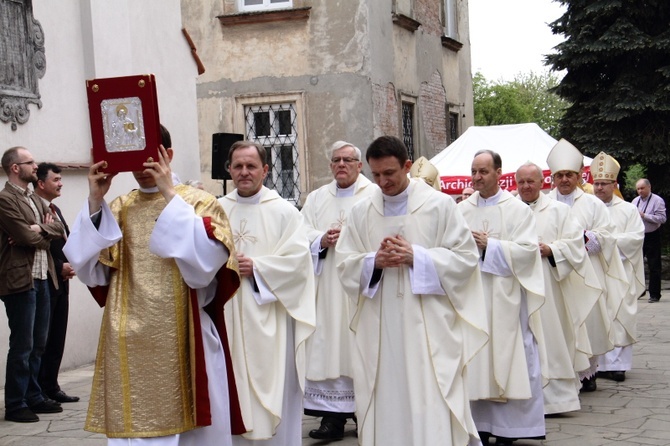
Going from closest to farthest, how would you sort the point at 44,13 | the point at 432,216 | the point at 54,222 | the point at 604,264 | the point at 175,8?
the point at 432,216 < the point at 54,222 < the point at 604,264 < the point at 44,13 < the point at 175,8

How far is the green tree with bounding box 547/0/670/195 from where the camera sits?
22.4 meters

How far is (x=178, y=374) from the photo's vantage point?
518cm

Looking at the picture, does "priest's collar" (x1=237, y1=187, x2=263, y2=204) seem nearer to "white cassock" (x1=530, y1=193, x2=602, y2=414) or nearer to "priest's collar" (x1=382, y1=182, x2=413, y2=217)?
"priest's collar" (x1=382, y1=182, x2=413, y2=217)

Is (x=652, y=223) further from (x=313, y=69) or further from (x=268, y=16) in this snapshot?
(x=268, y=16)

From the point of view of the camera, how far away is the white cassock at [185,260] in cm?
493

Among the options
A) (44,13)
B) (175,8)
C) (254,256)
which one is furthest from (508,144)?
(254,256)

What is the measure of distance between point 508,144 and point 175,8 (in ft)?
20.6

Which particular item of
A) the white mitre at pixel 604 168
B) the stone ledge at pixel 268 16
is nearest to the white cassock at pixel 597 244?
the white mitre at pixel 604 168

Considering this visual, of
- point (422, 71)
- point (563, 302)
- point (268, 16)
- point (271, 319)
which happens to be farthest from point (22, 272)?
point (422, 71)

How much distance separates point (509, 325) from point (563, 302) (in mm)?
1580

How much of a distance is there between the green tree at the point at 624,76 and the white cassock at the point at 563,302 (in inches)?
539

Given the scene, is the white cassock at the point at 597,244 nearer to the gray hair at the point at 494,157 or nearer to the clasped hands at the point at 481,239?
the gray hair at the point at 494,157

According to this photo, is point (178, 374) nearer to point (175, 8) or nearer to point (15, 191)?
point (15, 191)

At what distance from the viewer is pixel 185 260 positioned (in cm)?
495
